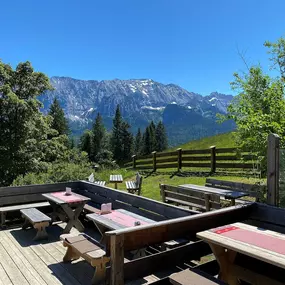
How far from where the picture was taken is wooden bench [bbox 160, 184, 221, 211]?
5.60m

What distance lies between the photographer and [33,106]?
1405cm

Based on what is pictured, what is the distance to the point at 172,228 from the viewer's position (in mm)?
3217

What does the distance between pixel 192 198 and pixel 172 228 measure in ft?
9.86

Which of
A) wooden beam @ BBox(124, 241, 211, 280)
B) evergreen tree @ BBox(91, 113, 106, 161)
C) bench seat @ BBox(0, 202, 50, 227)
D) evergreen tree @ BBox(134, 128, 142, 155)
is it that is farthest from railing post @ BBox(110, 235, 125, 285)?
evergreen tree @ BBox(134, 128, 142, 155)

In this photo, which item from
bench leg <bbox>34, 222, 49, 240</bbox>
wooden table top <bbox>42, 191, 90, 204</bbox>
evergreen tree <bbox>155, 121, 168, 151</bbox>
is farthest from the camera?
evergreen tree <bbox>155, 121, 168, 151</bbox>

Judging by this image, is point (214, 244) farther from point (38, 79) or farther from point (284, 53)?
point (38, 79)

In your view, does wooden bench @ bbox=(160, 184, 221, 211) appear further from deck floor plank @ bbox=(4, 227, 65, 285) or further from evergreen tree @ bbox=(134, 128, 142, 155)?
evergreen tree @ bbox=(134, 128, 142, 155)

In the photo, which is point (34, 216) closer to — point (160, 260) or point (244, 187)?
point (160, 260)

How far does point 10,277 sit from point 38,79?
1300 centimetres

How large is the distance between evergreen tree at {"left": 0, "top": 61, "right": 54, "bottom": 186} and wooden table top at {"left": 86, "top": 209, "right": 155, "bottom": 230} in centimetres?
915

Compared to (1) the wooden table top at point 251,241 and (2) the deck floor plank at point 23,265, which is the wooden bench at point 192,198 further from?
(2) the deck floor plank at point 23,265

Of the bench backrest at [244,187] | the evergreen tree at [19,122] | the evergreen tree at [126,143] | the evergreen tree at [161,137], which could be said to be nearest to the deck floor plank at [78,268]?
the bench backrest at [244,187]

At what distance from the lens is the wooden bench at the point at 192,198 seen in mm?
5600

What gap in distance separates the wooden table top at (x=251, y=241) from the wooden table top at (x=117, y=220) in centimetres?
153
